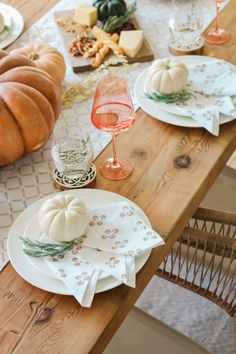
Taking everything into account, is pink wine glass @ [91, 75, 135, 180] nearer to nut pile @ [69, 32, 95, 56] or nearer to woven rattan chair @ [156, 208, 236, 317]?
woven rattan chair @ [156, 208, 236, 317]

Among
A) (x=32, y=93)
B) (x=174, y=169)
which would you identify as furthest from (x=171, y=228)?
(x=32, y=93)

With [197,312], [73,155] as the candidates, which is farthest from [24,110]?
[197,312]

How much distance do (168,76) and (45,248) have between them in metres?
0.59

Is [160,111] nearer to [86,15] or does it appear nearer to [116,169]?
[116,169]

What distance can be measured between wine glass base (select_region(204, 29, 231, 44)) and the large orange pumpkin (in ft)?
1.94

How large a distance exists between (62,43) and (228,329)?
3.70 ft

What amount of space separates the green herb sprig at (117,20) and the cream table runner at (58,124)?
56mm

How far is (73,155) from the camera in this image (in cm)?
147

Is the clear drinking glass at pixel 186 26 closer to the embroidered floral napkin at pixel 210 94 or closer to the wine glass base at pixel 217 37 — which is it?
the wine glass base at pixel 217 37

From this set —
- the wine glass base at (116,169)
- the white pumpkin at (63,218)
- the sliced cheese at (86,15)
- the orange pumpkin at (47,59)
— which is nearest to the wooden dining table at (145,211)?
the wine glass base at (116,169)

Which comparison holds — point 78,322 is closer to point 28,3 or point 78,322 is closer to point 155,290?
point 155,290

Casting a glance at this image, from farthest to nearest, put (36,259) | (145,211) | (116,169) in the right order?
(116,169), (145,211), (36,259)

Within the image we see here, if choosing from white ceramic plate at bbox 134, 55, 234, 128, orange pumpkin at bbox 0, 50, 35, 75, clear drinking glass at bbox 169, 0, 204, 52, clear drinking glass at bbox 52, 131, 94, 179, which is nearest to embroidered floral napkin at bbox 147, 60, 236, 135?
white ceramic plate at bbox 134, 55, 234, 128

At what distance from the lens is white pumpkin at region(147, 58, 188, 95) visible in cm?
161
